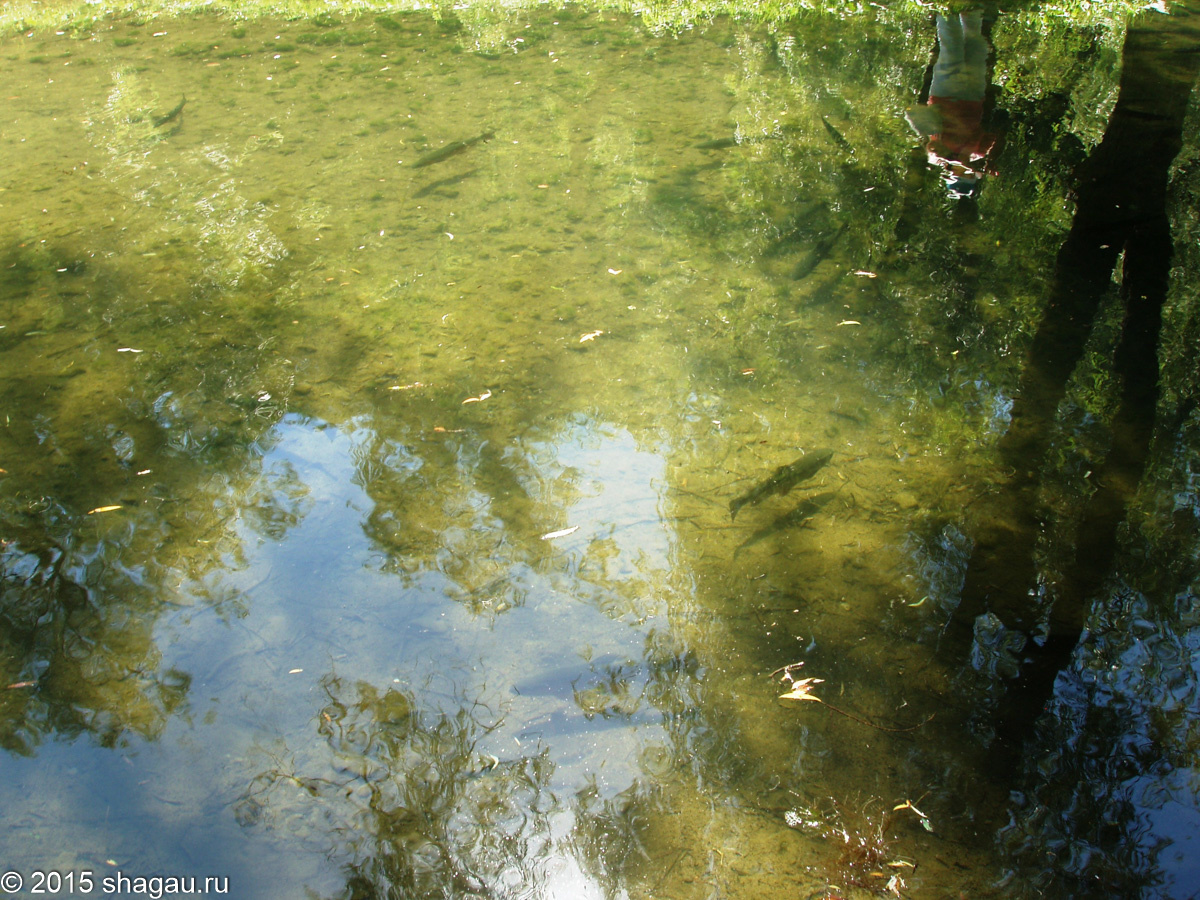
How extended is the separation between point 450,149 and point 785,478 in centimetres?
381

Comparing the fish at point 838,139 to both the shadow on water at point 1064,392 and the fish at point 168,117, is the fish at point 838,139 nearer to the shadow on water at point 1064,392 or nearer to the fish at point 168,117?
the shadow on water at point 1064,392

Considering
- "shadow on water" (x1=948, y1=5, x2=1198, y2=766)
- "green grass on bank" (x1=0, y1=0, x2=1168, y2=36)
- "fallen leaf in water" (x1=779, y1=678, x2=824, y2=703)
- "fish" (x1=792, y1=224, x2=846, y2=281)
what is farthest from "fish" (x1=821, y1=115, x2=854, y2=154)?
"fallen leaf in water" (x1=779, y1=678, x2=824, y2=703)

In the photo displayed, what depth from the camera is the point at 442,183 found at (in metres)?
4.96

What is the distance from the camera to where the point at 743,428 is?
305cm

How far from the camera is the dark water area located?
1.90 m

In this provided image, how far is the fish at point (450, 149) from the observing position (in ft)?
17.1

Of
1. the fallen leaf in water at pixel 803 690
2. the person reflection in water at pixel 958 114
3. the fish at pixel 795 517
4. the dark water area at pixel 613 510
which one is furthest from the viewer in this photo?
the person reflection in water at pixel 958 114

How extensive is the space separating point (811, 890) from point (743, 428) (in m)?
1.72

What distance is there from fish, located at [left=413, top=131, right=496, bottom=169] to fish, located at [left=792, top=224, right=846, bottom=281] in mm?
2676

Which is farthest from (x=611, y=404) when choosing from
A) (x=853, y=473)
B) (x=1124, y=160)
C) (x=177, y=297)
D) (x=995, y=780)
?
(x=1124, y=160)

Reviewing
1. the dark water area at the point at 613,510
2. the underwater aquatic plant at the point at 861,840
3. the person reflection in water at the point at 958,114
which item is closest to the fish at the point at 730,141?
the dark water area at the point at 613,510

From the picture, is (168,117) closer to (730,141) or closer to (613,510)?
(730,141)

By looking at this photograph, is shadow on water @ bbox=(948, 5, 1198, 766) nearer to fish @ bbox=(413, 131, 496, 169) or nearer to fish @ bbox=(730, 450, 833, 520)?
fish @ bbox=(730, 450, 833, 520)

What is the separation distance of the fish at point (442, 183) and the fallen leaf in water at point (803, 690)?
3.92 metres
